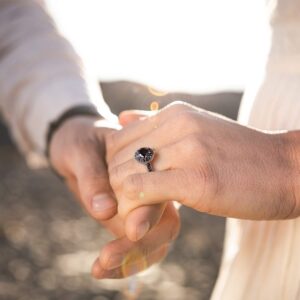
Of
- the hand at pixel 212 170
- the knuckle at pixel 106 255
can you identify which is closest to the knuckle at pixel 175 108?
the hand at pixel 212 170

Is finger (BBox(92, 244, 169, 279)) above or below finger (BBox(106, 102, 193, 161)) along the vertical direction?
below

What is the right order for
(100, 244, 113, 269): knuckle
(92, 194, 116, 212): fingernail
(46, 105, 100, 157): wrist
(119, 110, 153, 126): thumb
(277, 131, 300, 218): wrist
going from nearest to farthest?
(277, 131, 300, 218): wrist
(100, 244, 113, 269): knuckle
(92, 194, 116, 212): fingernail
(119, 110, 153, 126): thumb
(46, 105, 100, 157): wrist

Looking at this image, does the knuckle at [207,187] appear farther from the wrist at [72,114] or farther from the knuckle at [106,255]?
the wrist at [72,114]

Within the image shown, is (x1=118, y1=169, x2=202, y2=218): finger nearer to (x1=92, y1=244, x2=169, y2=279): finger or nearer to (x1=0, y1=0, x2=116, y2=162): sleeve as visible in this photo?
(x1=92, y1=244, x2=169, y2=279): finger

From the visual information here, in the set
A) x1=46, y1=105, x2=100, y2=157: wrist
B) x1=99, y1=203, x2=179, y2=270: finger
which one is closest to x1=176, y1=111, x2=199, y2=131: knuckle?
x1=99, y1=203, x2=179, y2=270: finger

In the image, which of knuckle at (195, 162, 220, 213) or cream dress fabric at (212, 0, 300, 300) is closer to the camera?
knuckle at (195, 162, 220, 213)

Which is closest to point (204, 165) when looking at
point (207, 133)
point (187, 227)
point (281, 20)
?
point (207, 133)
